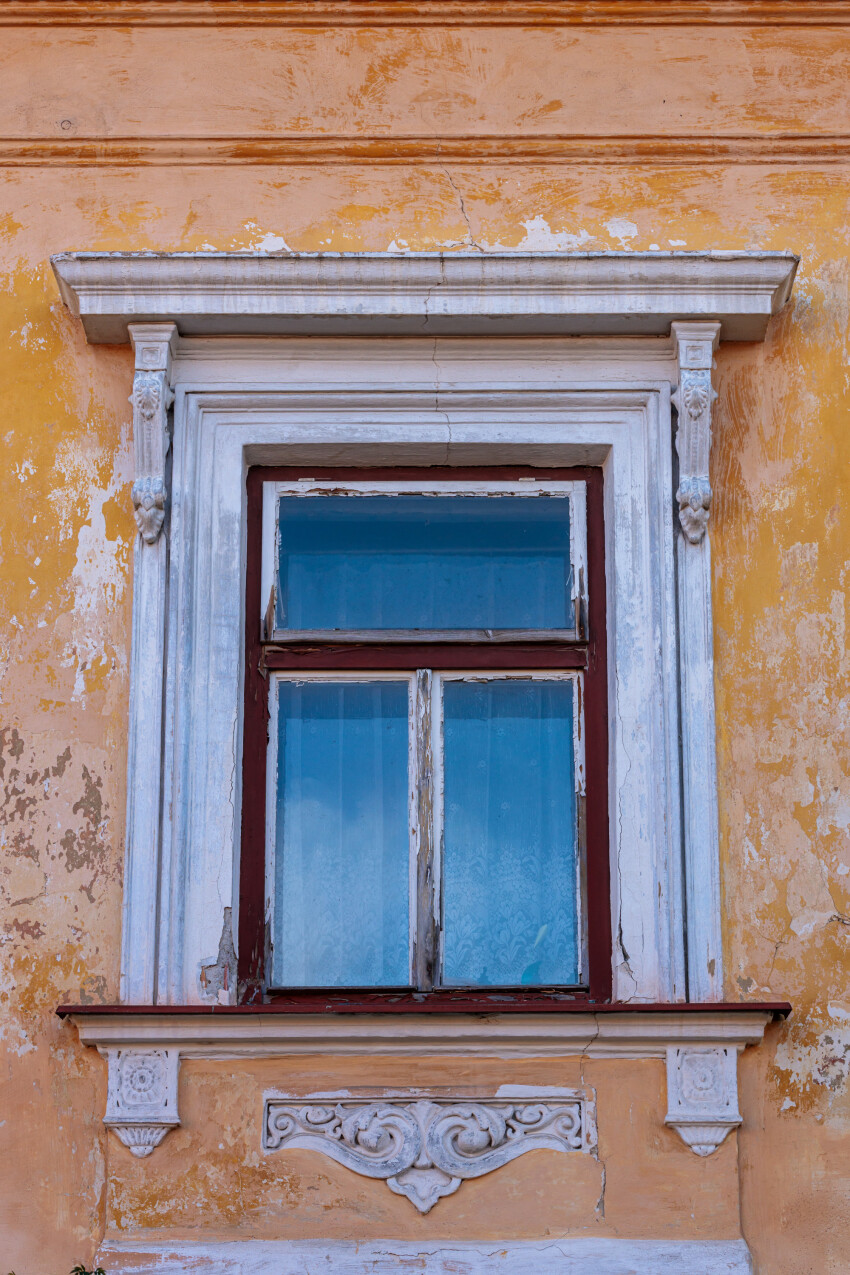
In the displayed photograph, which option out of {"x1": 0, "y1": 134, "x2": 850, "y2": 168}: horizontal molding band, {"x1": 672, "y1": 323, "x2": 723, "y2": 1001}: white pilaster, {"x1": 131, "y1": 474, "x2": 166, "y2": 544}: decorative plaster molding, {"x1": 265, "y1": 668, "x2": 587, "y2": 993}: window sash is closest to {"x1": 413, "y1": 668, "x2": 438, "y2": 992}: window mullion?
{"x1": 265, "y1": 668, "x2": 587, "y2": 993}: window sash

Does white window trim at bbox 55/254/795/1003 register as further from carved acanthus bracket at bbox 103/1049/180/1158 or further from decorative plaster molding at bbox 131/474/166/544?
carved acanthus bracket at bbox 103/1049/180/1158

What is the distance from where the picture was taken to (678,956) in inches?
192

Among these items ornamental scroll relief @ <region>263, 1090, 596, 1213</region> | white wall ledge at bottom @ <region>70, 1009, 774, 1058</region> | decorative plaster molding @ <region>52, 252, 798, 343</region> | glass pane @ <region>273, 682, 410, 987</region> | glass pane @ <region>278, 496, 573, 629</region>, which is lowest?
ornamental scroll relief @ <region>263, 1090, 596, 1213</region>

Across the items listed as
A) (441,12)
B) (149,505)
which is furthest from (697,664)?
(441,12)

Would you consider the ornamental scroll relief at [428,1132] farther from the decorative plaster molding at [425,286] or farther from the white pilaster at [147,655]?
the decorative plaster molding at [425,286]

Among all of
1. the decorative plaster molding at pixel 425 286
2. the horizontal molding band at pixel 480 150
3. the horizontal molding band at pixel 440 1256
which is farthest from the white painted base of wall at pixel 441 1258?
the horizontal molding band at pixel 480 150

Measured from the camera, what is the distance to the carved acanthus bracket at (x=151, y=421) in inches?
203

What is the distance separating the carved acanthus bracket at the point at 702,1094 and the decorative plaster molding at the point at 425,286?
195 cm

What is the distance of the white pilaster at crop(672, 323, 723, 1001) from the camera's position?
4.89 meters

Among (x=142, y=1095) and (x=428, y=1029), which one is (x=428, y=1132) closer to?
(x=428, y=1029)

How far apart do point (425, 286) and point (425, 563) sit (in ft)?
2.45

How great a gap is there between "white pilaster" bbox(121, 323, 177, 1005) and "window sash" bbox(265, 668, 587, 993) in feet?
1.05

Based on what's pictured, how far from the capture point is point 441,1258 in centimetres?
461

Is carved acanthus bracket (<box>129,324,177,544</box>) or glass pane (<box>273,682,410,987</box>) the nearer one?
glass pane (<box>273,682,410,987</box>)
